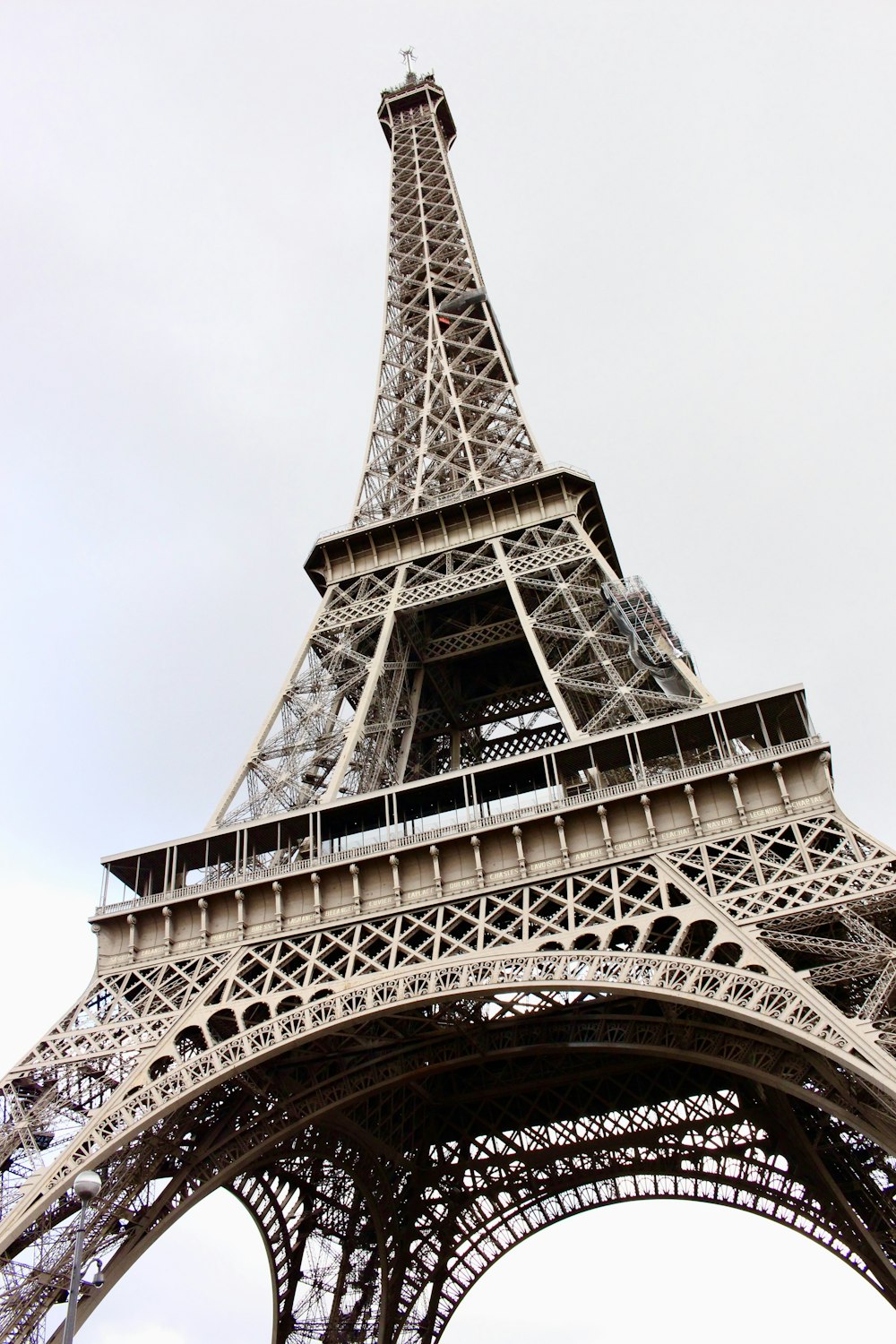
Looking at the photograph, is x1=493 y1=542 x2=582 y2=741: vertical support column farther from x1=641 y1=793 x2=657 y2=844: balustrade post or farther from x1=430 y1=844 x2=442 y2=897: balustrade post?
x1=430 y1=844 x2=442 y2=897: balustrade post

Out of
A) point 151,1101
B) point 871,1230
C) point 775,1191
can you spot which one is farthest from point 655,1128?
point 151,1101

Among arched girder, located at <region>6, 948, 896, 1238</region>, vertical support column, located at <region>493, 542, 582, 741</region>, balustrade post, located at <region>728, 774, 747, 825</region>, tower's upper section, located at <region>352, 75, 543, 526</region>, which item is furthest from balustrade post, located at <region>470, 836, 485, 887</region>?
tower's upper section, located at <region>352, 75, 543, 526</region>

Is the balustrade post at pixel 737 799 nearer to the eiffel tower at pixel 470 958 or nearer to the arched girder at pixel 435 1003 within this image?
the eiffel tower at pixel 470 958

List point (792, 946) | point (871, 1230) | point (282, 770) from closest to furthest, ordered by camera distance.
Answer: point (792, 946) < point (871, 1230) < point (282, 770)

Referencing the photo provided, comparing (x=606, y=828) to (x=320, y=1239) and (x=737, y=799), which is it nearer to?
(x=737, y=799)

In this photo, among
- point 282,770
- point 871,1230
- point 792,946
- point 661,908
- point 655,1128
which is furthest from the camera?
point 655,1128

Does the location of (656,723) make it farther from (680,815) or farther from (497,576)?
(497,576)

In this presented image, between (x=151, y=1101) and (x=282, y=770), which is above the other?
(x=282, y=770)
